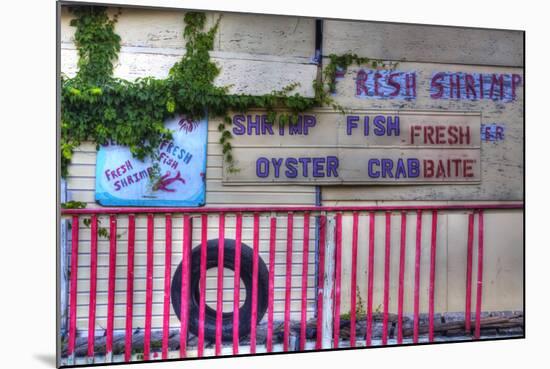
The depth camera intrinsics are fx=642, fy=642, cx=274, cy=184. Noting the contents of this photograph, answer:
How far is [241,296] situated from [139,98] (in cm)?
155

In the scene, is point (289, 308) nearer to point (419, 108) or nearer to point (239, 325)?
point (239, 325)

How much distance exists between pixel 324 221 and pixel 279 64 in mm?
1171

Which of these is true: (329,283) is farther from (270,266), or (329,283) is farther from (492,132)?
(492,132)

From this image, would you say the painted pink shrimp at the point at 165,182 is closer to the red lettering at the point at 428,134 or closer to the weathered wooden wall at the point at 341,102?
the weathered wooden wall at the point at 341,102

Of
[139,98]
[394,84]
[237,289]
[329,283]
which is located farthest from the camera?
[394,84]

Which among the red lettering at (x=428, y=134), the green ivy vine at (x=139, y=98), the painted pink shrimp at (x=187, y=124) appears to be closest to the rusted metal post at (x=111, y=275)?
the green ivy vine at (x=139, y=98)

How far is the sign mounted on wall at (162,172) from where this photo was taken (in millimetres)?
4363

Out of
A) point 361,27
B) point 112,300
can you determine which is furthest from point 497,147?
point 112,300

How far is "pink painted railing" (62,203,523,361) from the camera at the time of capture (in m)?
4.37

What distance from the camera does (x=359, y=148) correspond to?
4699mm

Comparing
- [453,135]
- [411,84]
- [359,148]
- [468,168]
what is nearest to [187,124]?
[359,148]

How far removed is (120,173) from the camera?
438 cm

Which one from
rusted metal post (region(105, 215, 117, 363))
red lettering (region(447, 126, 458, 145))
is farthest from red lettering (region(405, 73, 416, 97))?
rusted metal post (region(105, 215, 117, 363))

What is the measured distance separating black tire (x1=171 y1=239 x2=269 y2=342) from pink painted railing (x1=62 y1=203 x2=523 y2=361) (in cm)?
3
